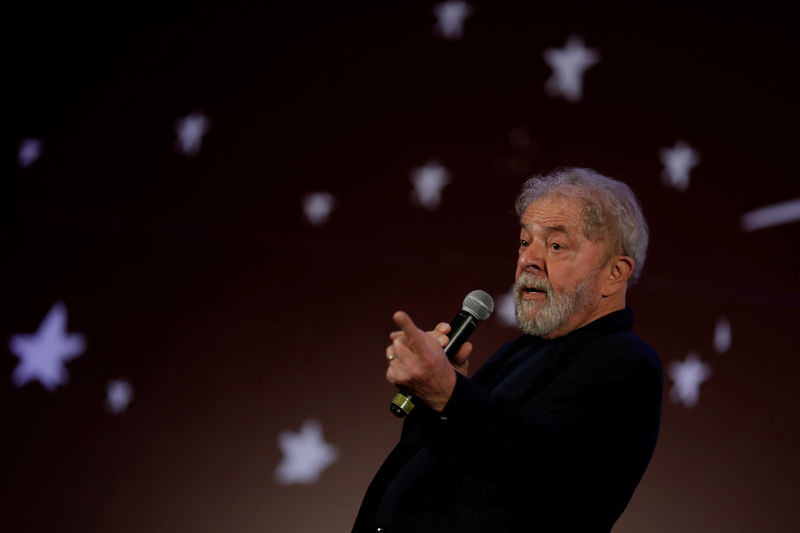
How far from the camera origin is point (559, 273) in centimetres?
132

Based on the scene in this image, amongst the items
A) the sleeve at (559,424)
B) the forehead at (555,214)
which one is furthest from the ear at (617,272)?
the sleeve at (559,424)

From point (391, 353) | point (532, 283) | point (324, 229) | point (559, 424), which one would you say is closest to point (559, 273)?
point (532, 283)

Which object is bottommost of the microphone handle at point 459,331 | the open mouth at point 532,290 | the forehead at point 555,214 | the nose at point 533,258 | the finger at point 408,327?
the finger at point 408,327

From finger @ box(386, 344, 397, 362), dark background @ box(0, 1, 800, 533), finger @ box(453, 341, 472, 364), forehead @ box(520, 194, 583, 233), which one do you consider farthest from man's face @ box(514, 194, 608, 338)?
dark background @ box(0, 1, 800, 533)

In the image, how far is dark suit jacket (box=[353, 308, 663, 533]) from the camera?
0.92 metres

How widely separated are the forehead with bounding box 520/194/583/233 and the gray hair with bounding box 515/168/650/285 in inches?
0.5

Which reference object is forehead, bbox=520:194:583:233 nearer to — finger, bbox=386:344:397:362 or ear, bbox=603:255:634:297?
ear, bbox=603:255:634:297

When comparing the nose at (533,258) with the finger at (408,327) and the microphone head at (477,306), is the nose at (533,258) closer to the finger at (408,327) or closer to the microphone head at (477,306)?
the microphone head at (477,306)

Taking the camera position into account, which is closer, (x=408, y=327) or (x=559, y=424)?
(x=408, y=327)

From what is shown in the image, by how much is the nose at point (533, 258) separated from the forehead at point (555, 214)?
0.13 ft

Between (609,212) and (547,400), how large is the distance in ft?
1.41

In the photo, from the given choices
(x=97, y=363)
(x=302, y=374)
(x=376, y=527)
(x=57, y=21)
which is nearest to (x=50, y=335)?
(x=97, y=363)

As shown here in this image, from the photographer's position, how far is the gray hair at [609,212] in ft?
4.38

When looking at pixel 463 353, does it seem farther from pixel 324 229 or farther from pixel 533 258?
pixel 324 229
